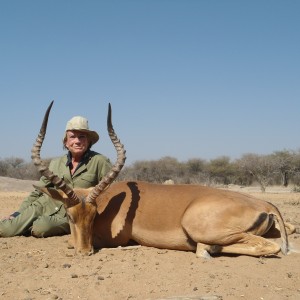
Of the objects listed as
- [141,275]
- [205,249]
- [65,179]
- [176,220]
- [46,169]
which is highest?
[46,169]

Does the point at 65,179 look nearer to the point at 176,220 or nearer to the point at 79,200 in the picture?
the point at 79,200

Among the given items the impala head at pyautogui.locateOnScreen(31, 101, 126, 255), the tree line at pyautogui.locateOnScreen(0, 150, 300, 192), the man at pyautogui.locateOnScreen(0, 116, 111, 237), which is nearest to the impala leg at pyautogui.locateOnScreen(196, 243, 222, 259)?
the impala head at pyautogui.locateOnScreen(31, 101, 126, 255)

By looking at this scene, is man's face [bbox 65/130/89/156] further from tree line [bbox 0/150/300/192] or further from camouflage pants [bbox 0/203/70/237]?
tree line [bbox 0/150/300/192]

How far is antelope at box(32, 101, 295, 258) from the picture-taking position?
228 inches

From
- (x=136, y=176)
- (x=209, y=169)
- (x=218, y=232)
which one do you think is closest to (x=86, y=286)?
(x=218, y=232)

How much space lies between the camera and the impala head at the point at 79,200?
19.7 ft

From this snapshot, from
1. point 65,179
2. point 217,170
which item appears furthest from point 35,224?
point 217,170

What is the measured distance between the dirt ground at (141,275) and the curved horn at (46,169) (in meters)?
0.76

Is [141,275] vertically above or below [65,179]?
below

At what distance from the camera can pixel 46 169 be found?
20.4 feet

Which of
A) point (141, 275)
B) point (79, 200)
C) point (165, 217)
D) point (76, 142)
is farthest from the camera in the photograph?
point (76, 142)

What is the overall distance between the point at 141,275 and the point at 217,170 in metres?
33.3

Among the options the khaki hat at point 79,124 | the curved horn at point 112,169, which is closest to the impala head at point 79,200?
the curved horn at point 112,169

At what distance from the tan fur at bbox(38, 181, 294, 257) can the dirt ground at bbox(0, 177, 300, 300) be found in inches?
6.4
